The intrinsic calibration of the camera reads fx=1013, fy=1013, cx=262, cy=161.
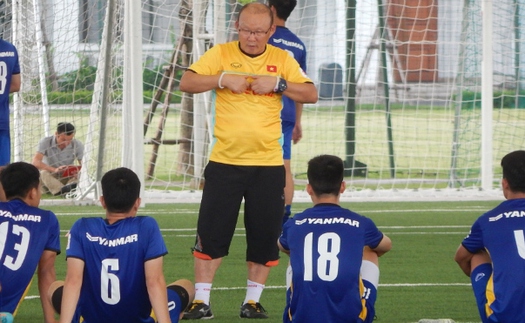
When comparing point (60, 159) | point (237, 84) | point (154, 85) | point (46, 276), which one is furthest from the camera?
point (154, 85)

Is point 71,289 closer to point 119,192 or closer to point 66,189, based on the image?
point 119,192

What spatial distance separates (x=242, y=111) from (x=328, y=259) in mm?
1453

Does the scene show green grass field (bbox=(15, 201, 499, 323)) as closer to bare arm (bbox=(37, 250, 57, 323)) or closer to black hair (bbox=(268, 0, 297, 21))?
bare arm (bbox=(37, 250, 57, 323))

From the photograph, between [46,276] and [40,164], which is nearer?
[46,276]

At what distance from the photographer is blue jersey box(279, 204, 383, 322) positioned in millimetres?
4473

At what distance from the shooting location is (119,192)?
4.58 metres

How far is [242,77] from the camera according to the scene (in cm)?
553

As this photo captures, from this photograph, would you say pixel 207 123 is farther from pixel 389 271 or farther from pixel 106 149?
pixel 389 271

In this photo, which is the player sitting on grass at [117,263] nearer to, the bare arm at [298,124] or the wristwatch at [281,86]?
the wristwatch at [281,86]

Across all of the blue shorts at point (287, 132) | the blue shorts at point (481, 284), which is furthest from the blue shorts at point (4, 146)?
the blue shorts at point (481, 284)

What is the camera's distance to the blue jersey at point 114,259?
454 centimetres

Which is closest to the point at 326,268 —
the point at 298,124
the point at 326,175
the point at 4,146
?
the point at 326,175

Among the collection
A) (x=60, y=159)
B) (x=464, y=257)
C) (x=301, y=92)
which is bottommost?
(x=60, y=159)

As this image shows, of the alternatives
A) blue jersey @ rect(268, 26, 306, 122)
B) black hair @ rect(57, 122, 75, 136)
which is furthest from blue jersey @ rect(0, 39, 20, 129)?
black hair @ rect(57, 122, 75, 136)
